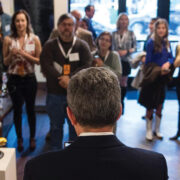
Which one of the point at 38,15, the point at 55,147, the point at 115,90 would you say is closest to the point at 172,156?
the point at 55,147

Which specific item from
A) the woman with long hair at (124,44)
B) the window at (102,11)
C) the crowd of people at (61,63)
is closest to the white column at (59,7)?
the window at (102,11)

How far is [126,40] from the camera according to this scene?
4.70m

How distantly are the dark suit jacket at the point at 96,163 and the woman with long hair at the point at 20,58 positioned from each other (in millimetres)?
2435

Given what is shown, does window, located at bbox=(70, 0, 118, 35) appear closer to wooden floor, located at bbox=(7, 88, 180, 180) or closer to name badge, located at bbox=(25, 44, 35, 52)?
wooden floor, located at bbox=(7, 88, 180, 180)

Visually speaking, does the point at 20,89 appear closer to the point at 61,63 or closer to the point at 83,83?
the point at 61,63

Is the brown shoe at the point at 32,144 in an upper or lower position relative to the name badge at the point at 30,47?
lower

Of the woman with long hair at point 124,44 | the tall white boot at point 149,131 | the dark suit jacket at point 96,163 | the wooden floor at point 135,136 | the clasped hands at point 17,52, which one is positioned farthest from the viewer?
the woman with long hair at point 124,44

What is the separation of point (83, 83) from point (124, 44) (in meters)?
3.88

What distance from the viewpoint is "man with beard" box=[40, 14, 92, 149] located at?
286cm

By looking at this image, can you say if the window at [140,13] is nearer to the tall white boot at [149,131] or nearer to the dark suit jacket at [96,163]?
the tall white boot at [149,131]

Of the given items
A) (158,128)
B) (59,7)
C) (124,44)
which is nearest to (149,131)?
(158,128)

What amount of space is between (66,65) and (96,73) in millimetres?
1959

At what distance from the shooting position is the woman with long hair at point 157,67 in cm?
362

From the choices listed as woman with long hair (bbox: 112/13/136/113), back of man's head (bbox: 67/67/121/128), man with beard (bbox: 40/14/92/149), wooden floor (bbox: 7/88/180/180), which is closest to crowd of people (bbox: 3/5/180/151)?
man with beard (bbox: 40/14/92/149)
